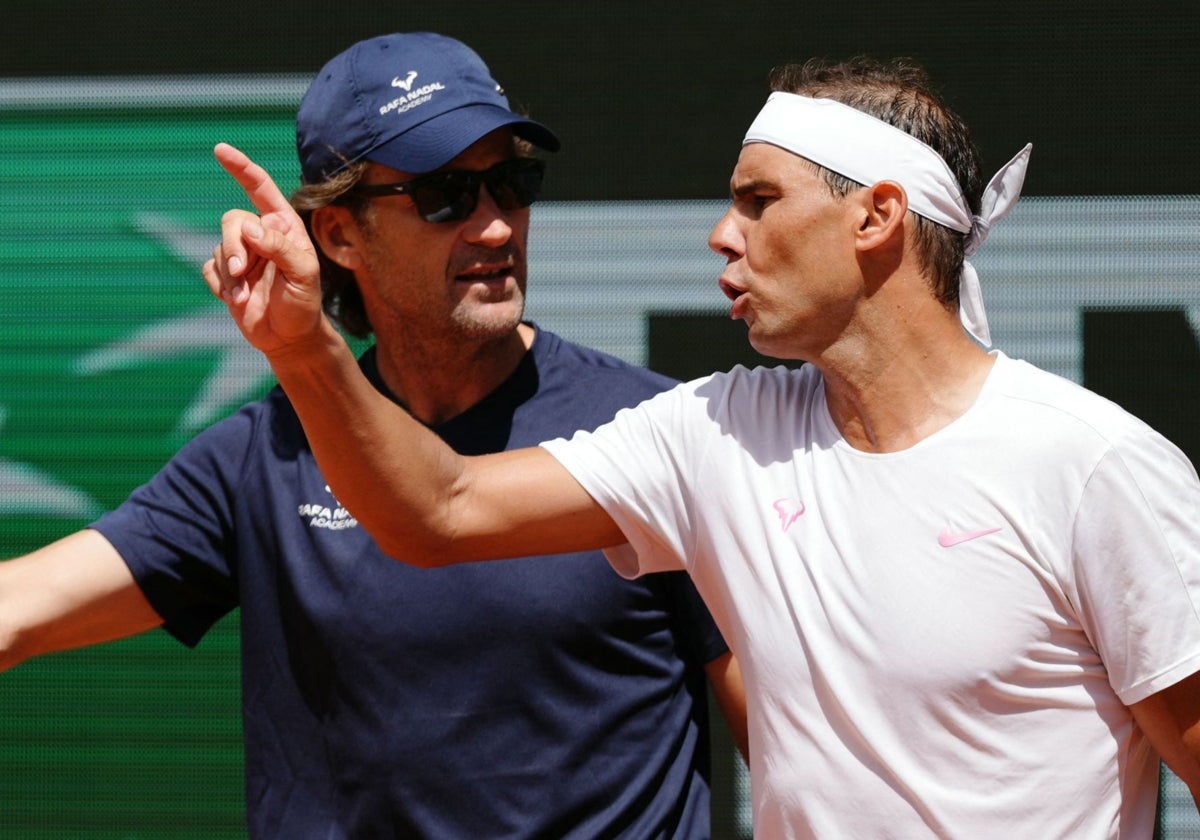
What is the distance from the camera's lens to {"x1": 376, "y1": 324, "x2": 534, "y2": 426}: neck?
7.44 ft

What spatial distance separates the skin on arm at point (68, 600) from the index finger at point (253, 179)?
80 cm

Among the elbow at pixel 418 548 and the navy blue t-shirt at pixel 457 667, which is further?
the navy blue t-shirt at pixel 457 667

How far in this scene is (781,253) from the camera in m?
1.84

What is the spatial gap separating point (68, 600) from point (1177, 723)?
1.45m

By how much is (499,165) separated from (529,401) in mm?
362

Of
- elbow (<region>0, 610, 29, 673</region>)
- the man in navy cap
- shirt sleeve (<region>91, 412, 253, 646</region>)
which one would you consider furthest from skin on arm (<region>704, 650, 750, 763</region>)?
elbow (<region>0, 610, 29, 673</region>)

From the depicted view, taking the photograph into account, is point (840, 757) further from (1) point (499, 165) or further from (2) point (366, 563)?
(1) point (499, 165)

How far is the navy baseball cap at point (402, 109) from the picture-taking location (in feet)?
7.48

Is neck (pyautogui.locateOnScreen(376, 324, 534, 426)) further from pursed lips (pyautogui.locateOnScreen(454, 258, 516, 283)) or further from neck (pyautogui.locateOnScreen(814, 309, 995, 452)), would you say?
neck (pyautogui.locateOnScreen(814, 309, 995, 452))

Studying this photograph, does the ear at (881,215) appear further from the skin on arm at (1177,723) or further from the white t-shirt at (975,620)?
the skin on arm at (1177,723)

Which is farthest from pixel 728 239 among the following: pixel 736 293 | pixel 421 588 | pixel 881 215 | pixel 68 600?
pixel 68 600

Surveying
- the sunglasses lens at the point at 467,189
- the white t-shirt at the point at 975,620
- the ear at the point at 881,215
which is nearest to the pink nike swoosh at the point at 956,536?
the white t-shirt at the point at 975,620

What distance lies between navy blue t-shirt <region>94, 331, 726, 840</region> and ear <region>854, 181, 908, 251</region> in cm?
51

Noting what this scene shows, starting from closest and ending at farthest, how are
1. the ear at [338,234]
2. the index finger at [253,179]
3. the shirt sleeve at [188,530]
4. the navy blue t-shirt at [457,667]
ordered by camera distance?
the index finger at [253,179], the navy blue t-shirt at [457,667], the shirt sleeve at [188,530], the ear at [338,234]
